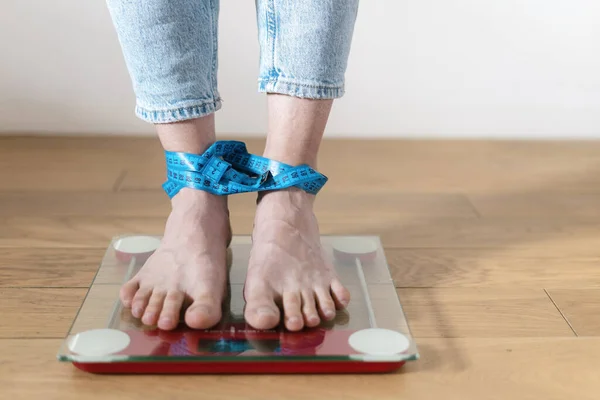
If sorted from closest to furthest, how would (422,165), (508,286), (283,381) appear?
(283,381) → (508,286) → (422,165)

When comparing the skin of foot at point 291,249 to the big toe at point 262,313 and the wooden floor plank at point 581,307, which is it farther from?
the wooden floor plank at point 581,307

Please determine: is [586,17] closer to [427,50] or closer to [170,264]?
[427,50]

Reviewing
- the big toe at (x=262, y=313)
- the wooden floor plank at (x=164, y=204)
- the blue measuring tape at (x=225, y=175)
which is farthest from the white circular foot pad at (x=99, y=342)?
the wooden floor plank at (x=164, y=204)

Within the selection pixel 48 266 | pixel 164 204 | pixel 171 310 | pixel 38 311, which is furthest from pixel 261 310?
pixel 164 204

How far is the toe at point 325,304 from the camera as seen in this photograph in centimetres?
88

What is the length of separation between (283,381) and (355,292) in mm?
220

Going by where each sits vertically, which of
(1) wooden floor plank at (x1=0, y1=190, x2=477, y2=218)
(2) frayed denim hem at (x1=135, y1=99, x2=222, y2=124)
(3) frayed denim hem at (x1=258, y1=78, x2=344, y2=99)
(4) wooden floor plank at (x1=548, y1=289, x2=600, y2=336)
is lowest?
(1) wooden floor plank at (x1=0, y1=190, x2=477, y2=218)

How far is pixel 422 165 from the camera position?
1.71m

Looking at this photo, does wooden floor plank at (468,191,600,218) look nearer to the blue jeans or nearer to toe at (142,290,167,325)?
the blue jeans

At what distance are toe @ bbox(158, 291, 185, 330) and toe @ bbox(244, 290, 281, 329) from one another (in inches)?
3.2

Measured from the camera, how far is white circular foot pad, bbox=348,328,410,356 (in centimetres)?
81

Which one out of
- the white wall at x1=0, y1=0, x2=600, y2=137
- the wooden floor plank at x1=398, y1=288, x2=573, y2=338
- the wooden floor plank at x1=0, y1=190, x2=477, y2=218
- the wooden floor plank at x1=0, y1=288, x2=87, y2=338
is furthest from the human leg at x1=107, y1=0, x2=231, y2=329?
the white wall at x1=0, y1=0, x2=600, y2=137

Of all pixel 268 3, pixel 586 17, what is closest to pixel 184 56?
pixel 268 3

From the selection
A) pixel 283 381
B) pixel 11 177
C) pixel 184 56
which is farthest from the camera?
pixel 11 177
